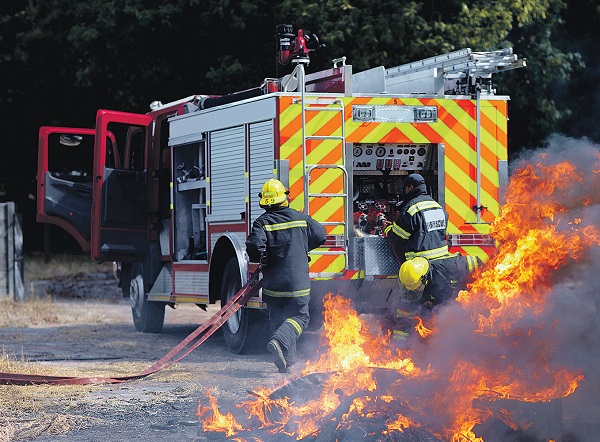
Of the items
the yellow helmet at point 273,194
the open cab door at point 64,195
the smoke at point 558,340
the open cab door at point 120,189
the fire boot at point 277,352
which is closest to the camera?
the smoke at point 558,340

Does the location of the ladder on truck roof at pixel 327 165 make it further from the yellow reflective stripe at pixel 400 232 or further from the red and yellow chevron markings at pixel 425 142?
the yellow reflective stripe at pixel 400 232

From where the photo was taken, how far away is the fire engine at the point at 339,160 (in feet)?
34.7

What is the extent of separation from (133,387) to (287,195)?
7.90 feet

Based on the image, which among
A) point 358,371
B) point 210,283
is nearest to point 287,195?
point 210,283

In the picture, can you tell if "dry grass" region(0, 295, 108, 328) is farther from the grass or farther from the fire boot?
the fire boot

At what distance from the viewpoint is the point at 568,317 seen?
212 inches

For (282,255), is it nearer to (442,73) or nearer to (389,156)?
(389,156)

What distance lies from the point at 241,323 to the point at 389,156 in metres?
2.30

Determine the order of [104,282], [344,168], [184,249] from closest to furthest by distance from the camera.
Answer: [344,168] < [184,249] < [104,282]

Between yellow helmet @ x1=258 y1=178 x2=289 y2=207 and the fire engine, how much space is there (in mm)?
535

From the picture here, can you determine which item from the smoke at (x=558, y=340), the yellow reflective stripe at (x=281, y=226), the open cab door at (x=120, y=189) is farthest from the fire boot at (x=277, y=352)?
the open cab door at (x=120, y=189)

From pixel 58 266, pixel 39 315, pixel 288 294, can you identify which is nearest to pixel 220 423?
pixel 288 294

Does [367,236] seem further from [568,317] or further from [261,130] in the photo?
[568,317]

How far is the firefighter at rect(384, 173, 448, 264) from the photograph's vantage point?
9.39 m
